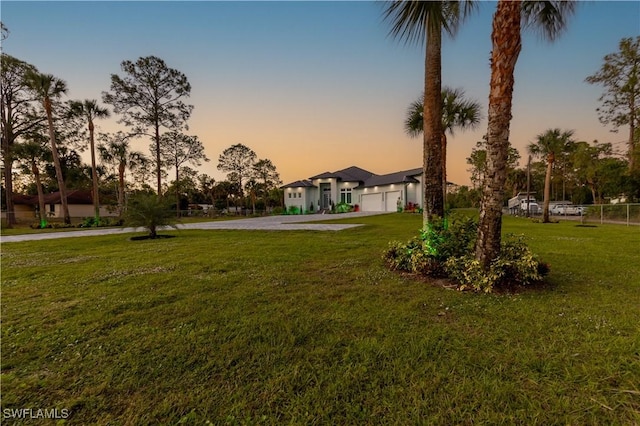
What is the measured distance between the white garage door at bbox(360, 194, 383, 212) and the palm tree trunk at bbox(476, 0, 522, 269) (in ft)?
86.0

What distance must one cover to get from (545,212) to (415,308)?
19533mm

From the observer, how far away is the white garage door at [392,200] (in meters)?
27.6

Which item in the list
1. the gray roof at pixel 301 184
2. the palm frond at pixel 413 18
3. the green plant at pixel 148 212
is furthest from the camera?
the gray roof at pixel 301 184

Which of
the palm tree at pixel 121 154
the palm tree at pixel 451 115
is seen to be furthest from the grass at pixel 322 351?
the palm tree at pixel 121 154

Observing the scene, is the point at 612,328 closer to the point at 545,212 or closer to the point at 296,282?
the point at 296,282

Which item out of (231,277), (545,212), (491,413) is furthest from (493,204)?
(545,212)

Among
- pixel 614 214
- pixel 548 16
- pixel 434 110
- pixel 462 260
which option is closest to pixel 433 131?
pixel 434 110

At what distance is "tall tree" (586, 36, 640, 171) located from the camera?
19859mm

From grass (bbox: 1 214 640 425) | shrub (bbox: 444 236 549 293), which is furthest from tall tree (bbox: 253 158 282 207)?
shrub (bbox: 444 236 549 293)

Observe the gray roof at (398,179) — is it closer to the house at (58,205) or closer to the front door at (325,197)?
the front door at (325,197)

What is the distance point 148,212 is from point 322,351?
9.88 meters

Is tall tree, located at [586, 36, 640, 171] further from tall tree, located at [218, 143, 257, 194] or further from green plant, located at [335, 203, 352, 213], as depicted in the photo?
tall tree, located at [218, 143, 257, 194]

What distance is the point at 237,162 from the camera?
39.9 metres

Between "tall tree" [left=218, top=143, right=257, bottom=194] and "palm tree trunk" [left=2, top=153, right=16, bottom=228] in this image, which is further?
"tall tree" [left=218, top=143, right=257, bottom=194]
